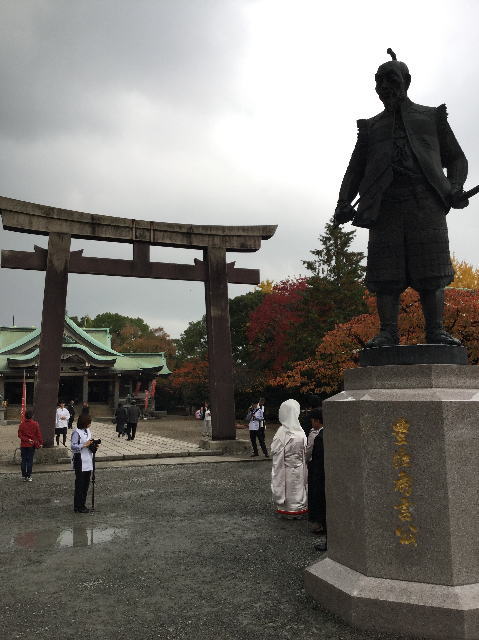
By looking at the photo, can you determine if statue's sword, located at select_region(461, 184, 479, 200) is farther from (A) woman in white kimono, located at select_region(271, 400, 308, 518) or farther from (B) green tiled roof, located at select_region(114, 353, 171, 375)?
(B) green tiled roof, located at select_region(114, 353, 171, 375)

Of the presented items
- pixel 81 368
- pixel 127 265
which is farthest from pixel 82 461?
pixel 81 368

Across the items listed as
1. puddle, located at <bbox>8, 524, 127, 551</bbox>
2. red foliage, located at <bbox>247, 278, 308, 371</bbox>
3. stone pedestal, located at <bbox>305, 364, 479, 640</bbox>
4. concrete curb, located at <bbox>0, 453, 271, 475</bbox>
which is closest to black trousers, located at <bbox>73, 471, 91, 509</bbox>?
puddle, located at <bbox>8, 524, 127, 551</bbox>

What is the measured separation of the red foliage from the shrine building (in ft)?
36.2

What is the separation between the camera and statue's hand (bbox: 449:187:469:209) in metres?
4.11

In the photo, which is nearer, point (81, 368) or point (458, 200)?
point (458, 200)

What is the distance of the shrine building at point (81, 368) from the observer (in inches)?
1282

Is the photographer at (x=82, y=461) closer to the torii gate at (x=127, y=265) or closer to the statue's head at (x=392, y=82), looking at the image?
the torii gate at (x=127, y=265)

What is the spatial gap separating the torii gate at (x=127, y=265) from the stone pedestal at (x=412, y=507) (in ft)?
32.3

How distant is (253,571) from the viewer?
4.52 meters

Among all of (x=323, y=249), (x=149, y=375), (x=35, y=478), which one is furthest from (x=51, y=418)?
(x=149, y=375)

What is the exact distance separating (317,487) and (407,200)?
3725 millimetres

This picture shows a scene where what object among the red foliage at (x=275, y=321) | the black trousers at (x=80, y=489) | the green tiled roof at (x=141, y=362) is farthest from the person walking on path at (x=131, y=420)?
the green tiled roof at (x=141, y=362)

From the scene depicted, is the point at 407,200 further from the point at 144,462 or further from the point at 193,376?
the point at 193,376

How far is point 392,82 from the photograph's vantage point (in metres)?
4.23
